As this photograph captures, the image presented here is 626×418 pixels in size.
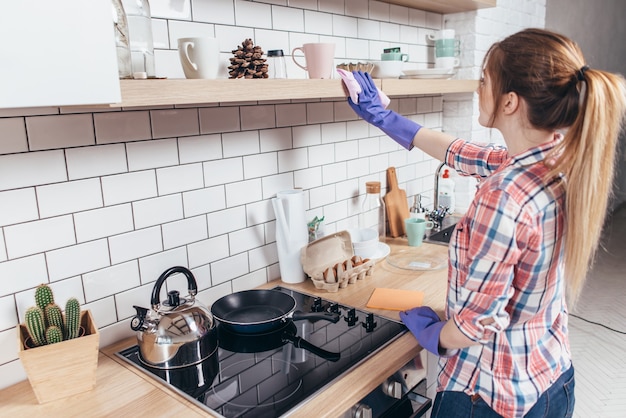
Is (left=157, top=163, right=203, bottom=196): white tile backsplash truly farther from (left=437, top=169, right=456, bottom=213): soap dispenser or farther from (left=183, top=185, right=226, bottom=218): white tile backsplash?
(left=437, top=169, right=456, bottom=213): soap dispenser

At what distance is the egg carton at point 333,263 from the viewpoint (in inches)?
69.7

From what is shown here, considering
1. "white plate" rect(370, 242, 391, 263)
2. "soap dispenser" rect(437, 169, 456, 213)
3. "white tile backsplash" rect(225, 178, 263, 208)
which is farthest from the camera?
"soap dispenser" rect(437, 169, 456, 213)

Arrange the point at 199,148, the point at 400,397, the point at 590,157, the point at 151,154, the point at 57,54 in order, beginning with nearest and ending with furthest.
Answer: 1. the point at 57,54
2. the point at 590,157
3. the point at 400,397
4. the point at 151,154
5. the point at 199,148

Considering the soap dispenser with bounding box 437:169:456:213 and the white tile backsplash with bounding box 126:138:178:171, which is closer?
the white tile backsplash with bounding box 126:138:178:171

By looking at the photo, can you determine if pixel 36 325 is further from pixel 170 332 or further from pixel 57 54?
pixel 57 54

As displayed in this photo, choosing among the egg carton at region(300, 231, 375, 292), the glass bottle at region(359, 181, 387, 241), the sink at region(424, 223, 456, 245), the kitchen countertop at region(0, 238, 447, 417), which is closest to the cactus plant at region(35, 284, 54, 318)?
the kitchen countertop at region(0, 238, 447, 417)

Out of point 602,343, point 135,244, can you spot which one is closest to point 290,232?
point 135,244

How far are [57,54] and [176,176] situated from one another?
68 centimetres

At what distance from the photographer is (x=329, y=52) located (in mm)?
1553

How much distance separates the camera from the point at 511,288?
114cm

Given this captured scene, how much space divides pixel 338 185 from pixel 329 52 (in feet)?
2.25

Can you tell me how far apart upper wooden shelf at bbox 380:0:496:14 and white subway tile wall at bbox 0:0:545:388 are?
104 millimetres

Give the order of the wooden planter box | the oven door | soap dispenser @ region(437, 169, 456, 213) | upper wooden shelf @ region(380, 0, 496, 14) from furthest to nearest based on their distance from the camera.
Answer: soap dispenser @ region(437, 169, 456, 213), upper wooden shelf @ region(380, 0, 496, 14), the oven door, the wooden planter box

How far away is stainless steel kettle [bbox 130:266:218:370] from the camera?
1.30 meters
